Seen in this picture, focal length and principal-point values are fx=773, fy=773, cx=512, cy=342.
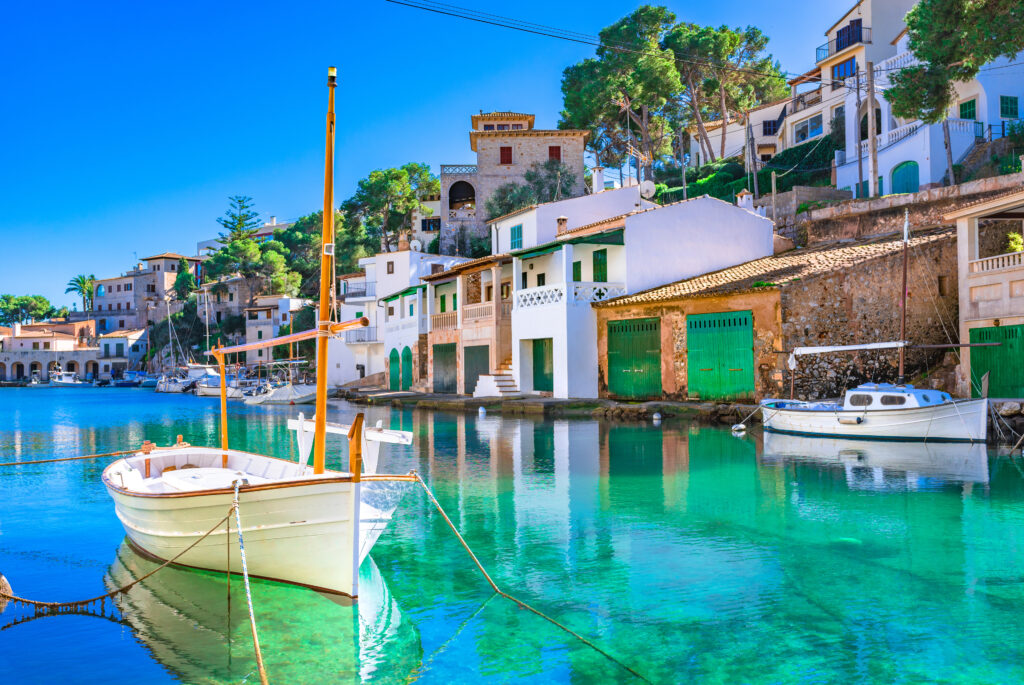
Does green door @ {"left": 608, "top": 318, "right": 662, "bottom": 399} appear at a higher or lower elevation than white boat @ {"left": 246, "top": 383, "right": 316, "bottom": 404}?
higher

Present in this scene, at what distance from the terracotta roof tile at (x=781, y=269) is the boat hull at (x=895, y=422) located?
193 inches

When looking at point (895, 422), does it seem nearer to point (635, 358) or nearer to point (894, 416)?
point (894, 416)

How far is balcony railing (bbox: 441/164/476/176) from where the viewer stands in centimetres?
5166

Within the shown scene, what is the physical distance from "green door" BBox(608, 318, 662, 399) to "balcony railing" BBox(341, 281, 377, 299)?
90.2 feet

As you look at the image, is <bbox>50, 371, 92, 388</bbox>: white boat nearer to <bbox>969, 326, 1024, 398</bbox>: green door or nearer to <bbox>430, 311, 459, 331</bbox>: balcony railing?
<bbox>430, 311, 459, 331</bbox>: balcony railing

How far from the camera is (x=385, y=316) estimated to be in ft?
160

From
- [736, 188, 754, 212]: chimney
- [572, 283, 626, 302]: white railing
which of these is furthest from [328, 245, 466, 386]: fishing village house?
[736, 188, 754, 212]: chimney

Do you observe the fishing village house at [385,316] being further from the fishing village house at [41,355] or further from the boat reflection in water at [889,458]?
the fishing village house at [41,355]

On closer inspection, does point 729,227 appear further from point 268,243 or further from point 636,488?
point 268,243

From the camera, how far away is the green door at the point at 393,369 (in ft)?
146

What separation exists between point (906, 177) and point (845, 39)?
14.9m

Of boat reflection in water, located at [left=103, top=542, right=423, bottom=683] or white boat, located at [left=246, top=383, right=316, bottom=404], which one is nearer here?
boat reflection in water, located at [left=103, top=542, right=423, bottom=683]

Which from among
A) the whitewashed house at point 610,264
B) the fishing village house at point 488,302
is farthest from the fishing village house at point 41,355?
the whitewashed house at point 610,264

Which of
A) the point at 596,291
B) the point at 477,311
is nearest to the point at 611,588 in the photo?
the point at 596,291
